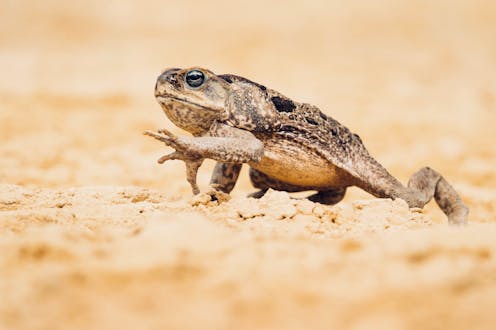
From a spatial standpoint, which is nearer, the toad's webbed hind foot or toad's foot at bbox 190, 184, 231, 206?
toad's foot at bbox 190, 184, 231, 206

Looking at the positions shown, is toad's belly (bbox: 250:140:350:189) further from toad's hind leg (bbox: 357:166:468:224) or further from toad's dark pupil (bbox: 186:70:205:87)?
toad's dark pupil (bbox: 186:70:205:87)

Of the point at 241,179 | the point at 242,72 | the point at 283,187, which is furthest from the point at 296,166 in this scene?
the point at 242,72

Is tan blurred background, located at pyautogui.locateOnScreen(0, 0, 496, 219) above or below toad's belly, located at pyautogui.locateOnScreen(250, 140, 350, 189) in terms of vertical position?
above

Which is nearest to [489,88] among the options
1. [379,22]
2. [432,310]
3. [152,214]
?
[379,22]

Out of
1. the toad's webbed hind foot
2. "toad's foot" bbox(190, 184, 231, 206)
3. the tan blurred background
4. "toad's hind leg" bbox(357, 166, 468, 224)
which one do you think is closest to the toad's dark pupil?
"toad's foot" bbox(190, 184, 231, 206)

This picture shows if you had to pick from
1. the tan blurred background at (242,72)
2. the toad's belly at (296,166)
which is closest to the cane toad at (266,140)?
the toad's belly at (296,166)

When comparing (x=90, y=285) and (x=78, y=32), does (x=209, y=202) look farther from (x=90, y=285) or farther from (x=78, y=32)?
(x=78, y=32)
